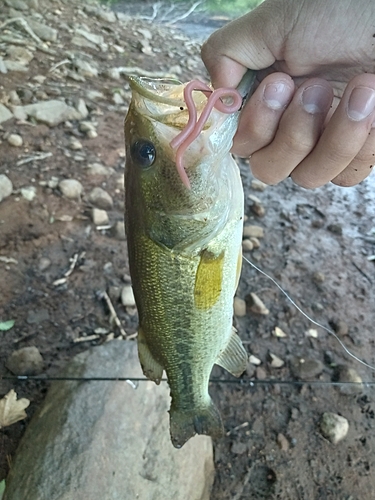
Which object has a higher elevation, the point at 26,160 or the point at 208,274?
the point at 208,274

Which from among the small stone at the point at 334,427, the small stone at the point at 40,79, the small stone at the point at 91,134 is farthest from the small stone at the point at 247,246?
the small stone at the point at 40,79

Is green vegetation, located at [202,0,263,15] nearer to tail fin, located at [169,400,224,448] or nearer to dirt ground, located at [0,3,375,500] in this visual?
dirt ground, located at [0,3,375,500]

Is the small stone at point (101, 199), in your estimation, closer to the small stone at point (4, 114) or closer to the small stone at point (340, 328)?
the small stone at point (4, 114)

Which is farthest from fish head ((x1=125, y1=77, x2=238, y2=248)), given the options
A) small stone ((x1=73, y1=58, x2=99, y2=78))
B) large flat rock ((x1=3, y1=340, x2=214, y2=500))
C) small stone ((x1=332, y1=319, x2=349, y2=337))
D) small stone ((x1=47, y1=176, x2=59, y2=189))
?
small stone ((x1=73, y1=58, x2=99, y2=78))

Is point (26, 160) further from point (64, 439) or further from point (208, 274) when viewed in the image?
point (208, 274)

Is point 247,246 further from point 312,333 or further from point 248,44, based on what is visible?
point 248,44

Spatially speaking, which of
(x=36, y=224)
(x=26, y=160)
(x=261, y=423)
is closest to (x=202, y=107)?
(x=261, y=423)
